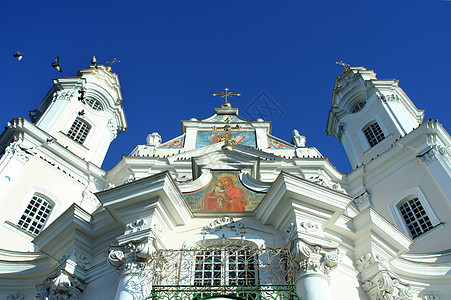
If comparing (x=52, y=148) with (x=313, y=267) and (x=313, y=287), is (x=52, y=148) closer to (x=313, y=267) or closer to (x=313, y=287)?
(x=313, y=267)

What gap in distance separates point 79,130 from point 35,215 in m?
8.22

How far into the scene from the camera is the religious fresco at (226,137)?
84.7 ft

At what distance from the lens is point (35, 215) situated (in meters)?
21.6

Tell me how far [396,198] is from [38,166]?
19868 millimetres

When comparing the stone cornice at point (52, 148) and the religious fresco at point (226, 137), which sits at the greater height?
the religious fresco at point (226, 137)

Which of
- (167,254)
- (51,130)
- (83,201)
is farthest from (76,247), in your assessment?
(51,130)

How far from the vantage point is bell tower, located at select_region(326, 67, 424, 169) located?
26.6 meters

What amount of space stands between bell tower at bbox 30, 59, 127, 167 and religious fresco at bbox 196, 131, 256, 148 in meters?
7.38

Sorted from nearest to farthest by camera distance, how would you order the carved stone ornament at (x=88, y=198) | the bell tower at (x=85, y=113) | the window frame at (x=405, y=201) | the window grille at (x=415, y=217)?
A: 1. the window frame at (x=405, y=201)
2. the window grille at (x=415, y=217)
3. the carved stone ornament at (x=88, y=198)
4. the bell tower at (x=85, y=113)

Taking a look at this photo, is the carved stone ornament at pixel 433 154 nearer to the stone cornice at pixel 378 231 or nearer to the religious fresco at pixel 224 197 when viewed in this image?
the stone cornice at pixel 378 231

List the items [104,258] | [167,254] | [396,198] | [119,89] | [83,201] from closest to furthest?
[167,254] < [104,258] < [396,198] < [83,201] < [119,89]

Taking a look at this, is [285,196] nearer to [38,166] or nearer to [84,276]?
[84,276]

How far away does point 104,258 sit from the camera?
11750 mm

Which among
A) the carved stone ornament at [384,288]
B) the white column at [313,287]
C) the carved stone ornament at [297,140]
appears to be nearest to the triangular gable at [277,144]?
the carved stone ornament at [297,140]
